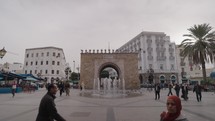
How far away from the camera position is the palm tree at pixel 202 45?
24.2 metres

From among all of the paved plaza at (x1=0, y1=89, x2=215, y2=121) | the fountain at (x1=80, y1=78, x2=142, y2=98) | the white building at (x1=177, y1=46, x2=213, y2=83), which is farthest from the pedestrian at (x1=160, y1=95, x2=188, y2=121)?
the white building at (x1=177, y1=46, x2=213, y2=83)

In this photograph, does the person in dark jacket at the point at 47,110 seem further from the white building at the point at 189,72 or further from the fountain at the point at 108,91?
the white building at the point at 189,72

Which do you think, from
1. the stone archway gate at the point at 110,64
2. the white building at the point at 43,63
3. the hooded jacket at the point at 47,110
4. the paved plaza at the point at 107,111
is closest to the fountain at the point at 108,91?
the stone archway gate at the point at 110,64

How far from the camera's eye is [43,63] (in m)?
53.6

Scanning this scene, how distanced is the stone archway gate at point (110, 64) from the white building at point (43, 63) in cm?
2449

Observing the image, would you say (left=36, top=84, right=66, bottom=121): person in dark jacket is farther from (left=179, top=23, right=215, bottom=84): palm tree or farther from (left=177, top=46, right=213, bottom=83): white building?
(left=177, top=46, right=213, bottom=83): white building

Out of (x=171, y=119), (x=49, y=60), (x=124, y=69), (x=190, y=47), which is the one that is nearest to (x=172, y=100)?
(x=171, y=119)

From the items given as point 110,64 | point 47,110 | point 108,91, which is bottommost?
point 108,91

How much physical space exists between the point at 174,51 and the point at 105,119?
58414 millimetres

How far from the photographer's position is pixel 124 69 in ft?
110

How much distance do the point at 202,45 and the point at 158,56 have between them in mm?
32758

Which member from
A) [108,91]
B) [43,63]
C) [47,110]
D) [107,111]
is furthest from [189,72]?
[47,110]

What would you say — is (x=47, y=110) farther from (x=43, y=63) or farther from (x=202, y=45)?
(x=43, y=63)

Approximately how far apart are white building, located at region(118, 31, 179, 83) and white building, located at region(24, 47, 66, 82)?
102 feet
